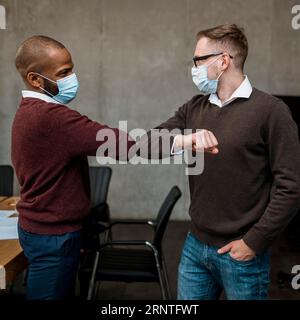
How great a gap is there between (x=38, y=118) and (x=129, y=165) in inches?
165

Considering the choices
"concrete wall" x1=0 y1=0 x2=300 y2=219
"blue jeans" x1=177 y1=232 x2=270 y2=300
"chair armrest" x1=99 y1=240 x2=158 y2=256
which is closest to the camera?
"blue jeans" x1=177 y1=232 x2=270 y2=300

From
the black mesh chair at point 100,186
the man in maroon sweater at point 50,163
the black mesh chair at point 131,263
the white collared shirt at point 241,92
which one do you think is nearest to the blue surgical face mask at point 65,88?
the man in maroon sweater at point 50,163

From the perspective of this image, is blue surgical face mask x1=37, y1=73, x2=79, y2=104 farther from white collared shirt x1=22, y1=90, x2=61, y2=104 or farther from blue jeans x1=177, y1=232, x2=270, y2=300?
blue jeans x1=177, y1=232, x2=270, y2=300

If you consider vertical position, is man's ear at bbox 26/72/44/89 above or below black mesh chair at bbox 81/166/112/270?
above

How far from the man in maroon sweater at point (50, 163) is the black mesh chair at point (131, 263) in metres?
0.92

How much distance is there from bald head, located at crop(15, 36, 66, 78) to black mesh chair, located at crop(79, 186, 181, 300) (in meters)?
1.30

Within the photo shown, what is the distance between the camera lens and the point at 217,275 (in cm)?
165

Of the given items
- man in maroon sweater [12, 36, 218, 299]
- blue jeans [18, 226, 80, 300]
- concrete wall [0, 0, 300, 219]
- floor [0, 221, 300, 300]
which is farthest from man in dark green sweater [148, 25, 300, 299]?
concrete wall [0, 0, 300, 219]

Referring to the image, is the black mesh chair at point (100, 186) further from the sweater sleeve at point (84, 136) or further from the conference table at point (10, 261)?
the sweater sleeve at point (84, 136)

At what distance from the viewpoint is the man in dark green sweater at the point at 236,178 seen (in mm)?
1473

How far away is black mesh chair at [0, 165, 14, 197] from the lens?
365 centimetres

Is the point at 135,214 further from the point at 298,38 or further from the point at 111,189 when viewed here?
the point at 298,38
